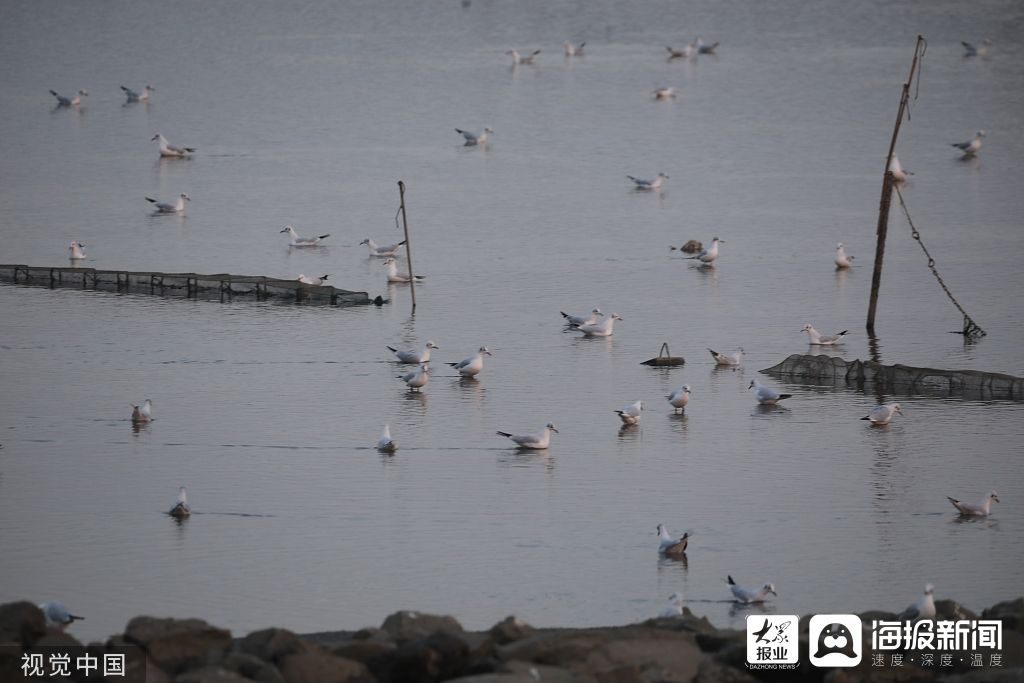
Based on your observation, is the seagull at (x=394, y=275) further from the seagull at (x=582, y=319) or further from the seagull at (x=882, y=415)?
the seagull at (x=882, y=415)

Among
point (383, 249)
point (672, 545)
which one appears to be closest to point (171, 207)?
point (383, 249)

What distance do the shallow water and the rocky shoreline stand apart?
286 cm

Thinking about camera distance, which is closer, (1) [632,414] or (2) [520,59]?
(1) [632,414]

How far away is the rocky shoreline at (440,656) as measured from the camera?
40.8ft

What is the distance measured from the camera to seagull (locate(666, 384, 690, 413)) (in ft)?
80.8

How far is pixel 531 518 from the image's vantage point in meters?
19.9

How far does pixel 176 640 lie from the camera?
43.2 feet

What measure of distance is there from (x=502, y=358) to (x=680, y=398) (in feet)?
14.8

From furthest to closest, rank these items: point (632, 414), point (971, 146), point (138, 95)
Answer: point (138, 95), point (971, 146), point (632, 414)

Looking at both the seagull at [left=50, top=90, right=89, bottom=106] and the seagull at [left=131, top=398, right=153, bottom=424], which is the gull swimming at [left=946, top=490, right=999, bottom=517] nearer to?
the seagull at [left=131, top=398, right=153, bottom=424]

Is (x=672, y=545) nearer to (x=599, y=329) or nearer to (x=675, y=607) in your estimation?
(x=675, y=607)

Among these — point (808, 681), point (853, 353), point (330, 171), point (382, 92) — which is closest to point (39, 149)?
point (330, 171)

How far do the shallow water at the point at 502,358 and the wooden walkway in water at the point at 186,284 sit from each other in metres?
0.59

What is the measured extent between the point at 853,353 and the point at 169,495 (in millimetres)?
12956
